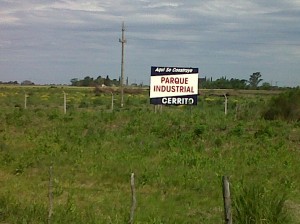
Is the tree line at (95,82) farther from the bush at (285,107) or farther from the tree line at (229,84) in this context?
the bush at (285,107)

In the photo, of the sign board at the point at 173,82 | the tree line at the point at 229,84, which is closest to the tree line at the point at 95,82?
the tree line at the point at 229,84

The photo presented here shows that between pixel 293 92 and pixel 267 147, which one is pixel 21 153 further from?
pixel 293 92

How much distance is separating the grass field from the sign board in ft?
5.60

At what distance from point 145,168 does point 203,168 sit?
66.5 inches

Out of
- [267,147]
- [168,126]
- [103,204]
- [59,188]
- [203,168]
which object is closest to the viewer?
[103,204]

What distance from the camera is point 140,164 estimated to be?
1598 cm

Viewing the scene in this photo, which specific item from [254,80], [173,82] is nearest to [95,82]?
[254,80]

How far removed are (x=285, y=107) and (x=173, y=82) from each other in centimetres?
564

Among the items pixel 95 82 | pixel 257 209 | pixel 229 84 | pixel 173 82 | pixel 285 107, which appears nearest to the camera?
pixel 257 209

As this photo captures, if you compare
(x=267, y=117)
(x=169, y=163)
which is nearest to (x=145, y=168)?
(x=169, y=163)

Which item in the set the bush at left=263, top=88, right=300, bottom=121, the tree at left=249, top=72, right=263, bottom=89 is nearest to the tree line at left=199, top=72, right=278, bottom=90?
the tree at left=249, top=72, right=263, bottom=89

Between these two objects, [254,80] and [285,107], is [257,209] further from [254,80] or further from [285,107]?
[254,80]

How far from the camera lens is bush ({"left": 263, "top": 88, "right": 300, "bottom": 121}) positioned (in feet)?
83.4

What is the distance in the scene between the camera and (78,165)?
16188 mm
